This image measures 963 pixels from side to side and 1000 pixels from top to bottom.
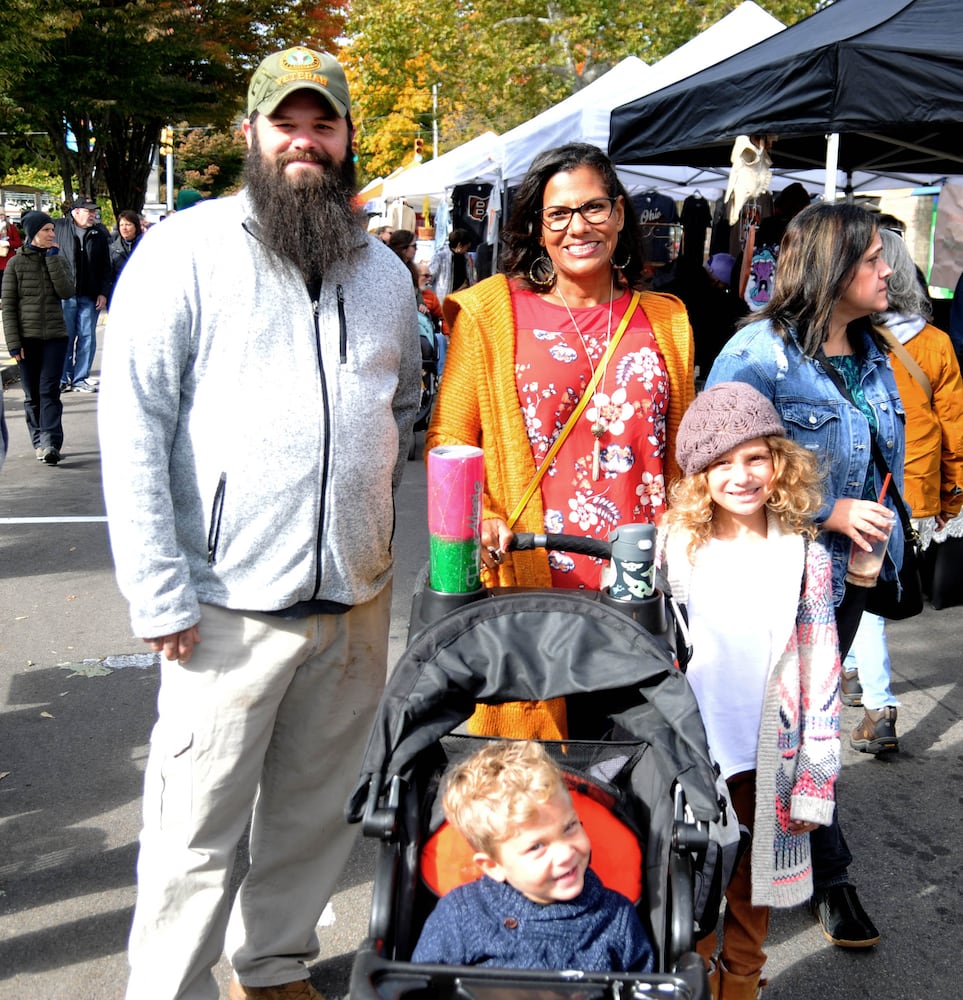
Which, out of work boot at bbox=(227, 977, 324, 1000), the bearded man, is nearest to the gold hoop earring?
the bearded man

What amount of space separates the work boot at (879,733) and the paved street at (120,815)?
0.20ft

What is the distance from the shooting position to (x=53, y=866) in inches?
139

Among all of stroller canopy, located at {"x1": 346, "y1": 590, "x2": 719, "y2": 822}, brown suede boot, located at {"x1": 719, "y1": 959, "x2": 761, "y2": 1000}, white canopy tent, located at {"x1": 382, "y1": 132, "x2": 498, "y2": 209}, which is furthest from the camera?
white canopy tent, located at {"x1": 382, "y1": 132, "x2": 498, "y2": 209}

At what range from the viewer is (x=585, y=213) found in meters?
2.76

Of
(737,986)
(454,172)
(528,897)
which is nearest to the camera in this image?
(528,897)

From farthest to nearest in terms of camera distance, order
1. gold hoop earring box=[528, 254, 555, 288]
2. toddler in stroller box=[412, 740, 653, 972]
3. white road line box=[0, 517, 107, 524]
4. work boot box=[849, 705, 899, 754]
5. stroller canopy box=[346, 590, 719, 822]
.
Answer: white road line box=[0, 517, 107, 524]
work boot box=[849, 705, 899, 754]
gold hoop earring box=[528, 254, 555, 288]
stroller canopy box=[346, 590, 719, 822]
toddler in stroller box=[412, 740, 653, 972]

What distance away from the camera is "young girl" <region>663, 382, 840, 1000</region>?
263cm

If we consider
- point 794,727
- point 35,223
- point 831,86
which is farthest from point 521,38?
point 794,727

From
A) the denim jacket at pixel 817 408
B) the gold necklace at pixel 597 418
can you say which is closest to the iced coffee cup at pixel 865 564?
the denim jacket at pixel 817 408

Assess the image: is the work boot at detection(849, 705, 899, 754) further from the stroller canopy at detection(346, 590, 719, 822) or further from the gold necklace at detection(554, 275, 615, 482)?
the stroller canopy at detection(346, 590, 719, 822)

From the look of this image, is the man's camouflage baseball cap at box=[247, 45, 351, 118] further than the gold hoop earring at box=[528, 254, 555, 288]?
No

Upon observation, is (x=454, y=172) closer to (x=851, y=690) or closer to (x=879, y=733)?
(x=851, y=690)

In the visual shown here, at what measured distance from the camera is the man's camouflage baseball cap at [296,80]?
2.43 meters

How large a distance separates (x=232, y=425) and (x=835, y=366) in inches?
68.2
